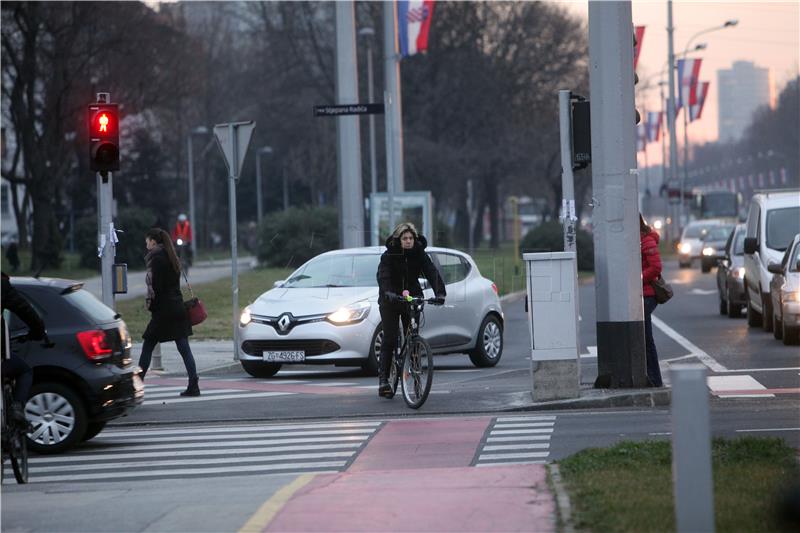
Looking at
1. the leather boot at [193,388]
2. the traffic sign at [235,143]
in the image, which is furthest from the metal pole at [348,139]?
the leather boot at [193,388]

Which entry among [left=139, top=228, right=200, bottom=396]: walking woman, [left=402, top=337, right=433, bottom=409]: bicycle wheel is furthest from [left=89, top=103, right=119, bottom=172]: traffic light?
[left=402, top=337, right=433, bottom=409]: bicycle wheel

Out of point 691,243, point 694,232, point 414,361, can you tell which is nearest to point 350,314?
point 414,361

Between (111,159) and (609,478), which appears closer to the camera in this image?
(609,478)

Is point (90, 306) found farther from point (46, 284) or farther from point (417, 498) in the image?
point (417, 498)

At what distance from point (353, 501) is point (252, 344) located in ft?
34.3

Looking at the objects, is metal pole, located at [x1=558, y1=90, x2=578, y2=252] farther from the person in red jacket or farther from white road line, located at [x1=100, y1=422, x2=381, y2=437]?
white road line, located at [x1=100, y1=422, x2=381, y2=437]

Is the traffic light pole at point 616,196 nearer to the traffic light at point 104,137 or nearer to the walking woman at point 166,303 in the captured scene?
the walking woman at point 166,303

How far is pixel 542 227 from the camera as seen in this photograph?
180ft

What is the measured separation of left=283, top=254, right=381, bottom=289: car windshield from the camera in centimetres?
2002

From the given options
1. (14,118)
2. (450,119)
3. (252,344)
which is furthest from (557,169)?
(252,344)

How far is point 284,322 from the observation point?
19.1m

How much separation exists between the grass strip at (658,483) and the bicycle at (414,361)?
4.37 m

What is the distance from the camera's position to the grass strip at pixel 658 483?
307 inches

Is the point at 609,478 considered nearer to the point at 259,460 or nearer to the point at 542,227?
the point at 259,460
